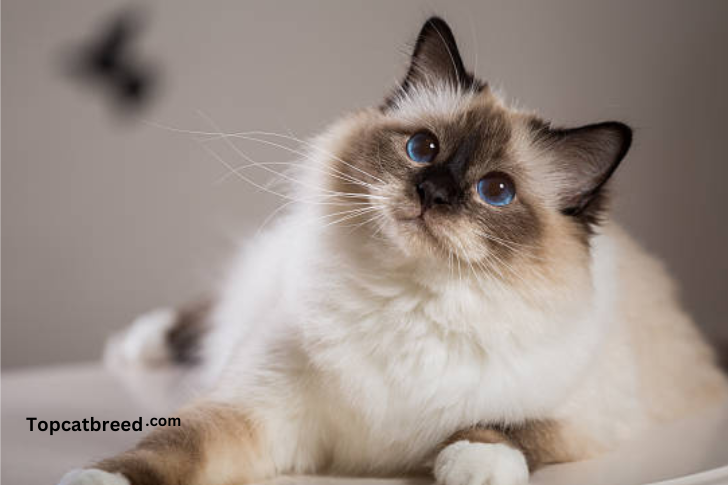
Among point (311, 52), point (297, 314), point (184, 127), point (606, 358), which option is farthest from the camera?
point (184, 127)

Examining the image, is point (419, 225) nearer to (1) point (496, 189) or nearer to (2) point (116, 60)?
(1) point (496, 189)

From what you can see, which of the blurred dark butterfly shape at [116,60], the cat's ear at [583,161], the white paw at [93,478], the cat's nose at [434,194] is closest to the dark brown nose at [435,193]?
the cat's nose at [434,194]

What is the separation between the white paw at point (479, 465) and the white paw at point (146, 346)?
1.50 metres

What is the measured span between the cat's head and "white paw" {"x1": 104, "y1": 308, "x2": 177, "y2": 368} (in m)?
1.25

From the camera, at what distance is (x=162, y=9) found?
10.9ft

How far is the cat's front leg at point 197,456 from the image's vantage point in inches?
52.3

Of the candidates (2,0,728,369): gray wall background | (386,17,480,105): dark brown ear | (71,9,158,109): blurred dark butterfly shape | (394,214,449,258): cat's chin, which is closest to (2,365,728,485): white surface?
(394,214,449,258): cat's chin

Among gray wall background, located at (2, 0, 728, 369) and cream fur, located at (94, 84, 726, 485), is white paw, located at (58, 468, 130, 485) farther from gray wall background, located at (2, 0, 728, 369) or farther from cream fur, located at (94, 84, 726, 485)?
gray wall background, located at (2, 0, 728, 369)

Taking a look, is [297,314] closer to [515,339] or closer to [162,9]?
[515,339]

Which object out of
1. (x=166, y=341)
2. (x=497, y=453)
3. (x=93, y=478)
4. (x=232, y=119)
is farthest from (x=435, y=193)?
(x=232, y=119)

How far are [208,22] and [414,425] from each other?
2.31 meters

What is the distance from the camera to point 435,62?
173 cm

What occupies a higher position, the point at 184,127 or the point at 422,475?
the point at 184,127

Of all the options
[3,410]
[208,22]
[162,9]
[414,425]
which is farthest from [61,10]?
[414,425]
